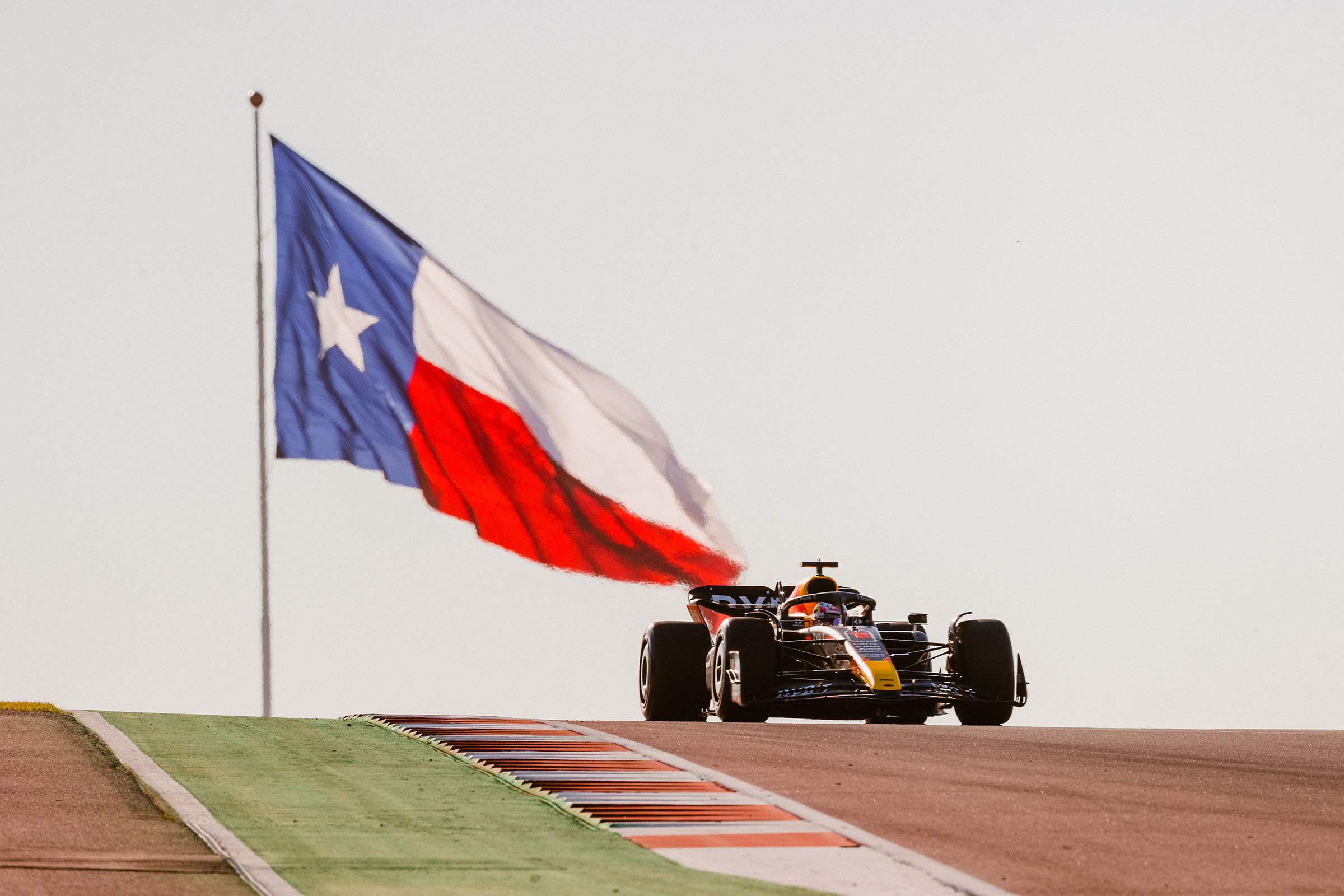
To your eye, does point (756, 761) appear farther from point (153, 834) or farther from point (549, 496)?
point (549, 496)

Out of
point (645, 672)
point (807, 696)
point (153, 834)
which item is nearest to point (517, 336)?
point (645, 672)

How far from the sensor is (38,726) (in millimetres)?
15055

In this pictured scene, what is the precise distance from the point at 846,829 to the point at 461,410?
554 inches

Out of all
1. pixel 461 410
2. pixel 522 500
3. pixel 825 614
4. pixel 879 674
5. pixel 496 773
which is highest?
pixel 461 410

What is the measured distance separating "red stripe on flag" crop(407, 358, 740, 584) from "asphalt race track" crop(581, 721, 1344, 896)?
17.9 ft

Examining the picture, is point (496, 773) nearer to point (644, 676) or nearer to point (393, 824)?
point (393, 824)

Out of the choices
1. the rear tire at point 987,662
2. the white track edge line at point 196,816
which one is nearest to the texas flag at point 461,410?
the rear tire at point 987,662

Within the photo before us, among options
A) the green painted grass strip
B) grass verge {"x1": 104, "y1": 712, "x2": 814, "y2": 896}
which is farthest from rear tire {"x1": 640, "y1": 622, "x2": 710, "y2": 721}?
grass verge {"x1": 104, "y1": 712, "x2": 814, "y2": 896}

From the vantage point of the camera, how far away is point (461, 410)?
2372 cm

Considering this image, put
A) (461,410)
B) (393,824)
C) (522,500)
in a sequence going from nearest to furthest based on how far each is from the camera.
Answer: (393,824) < (522,500) < (461,410)

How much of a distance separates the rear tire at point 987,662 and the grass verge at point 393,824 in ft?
26.0

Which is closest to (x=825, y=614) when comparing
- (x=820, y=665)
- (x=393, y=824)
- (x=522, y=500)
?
(x=820, y=665)

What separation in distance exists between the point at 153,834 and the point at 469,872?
2015 mm

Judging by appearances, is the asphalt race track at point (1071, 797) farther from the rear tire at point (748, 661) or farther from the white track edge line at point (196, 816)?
the white track edge line at point (196, 816)
